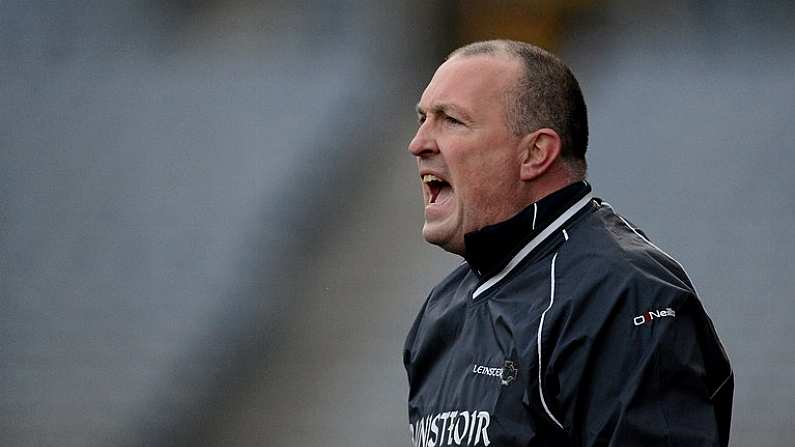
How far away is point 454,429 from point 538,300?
160 millimetres

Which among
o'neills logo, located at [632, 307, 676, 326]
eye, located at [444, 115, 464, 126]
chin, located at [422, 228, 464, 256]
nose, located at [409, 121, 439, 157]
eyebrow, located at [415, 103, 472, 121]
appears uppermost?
eyebrow, located at [415, 103, 472, 121]

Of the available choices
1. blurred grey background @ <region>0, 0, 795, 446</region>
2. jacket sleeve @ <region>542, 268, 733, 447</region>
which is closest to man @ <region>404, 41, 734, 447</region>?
jacket sleeve @ <region>542, 268, 733, 447</region>

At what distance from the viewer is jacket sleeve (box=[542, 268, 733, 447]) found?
3.64ft

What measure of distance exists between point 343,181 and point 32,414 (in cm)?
125

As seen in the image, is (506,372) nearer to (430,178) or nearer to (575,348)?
(575,348)

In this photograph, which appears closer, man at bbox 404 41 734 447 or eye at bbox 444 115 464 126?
man at bbox 404 41 734 447

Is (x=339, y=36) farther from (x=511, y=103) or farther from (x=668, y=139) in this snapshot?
(x=511, y=103)

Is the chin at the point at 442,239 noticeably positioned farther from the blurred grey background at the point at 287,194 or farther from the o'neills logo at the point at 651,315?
the blurred grey background at the point at 287,194

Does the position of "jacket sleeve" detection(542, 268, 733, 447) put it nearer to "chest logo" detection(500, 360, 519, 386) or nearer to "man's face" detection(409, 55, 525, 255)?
"chest logo" detection(500, 360, 519, 386)

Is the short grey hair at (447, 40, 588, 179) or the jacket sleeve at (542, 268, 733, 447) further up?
the short grey hair at (447, 40, 588, 179)

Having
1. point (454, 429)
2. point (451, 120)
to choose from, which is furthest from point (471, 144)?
point (454, 429)

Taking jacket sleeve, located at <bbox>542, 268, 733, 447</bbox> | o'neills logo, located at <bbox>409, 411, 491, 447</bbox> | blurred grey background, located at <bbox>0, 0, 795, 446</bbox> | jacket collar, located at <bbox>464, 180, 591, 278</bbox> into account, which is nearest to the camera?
jacket sleeve, located at <bbox>542, 268, 733, 447</bbox>

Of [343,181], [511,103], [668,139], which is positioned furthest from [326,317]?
[511,103]

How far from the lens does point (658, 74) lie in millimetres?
3943
